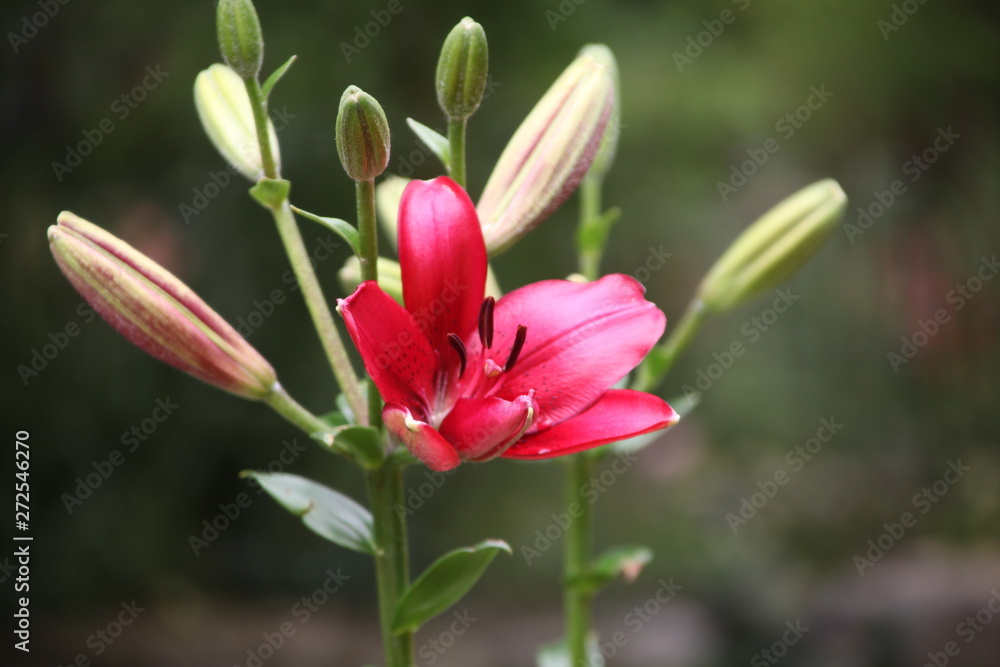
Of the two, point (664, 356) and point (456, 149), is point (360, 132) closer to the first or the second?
point (456, 149)

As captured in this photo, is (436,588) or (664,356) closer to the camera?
(436,588)

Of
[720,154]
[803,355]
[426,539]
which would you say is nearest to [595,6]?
[720,154]

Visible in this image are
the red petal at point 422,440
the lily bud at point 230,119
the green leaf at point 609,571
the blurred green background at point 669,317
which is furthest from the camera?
the blurred green background at point 669,317

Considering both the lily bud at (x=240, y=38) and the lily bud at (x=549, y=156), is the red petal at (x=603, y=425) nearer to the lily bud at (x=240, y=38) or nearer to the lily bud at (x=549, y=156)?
the lily bud at (x=549, y=156)

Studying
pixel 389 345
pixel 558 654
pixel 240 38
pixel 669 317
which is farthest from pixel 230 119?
pixel 669 317

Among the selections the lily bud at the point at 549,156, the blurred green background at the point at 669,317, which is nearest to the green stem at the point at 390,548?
the lily bud at the point at 549,156

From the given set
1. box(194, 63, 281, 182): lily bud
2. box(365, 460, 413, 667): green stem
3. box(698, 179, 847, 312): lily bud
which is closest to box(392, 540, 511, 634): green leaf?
box(365, 460, 413, 667): green stem
